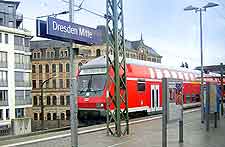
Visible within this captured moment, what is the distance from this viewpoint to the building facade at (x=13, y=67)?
2689 inches

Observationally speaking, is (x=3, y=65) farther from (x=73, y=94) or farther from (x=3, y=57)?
(x=73, y=94)

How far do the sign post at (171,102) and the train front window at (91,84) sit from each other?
29.8 feet

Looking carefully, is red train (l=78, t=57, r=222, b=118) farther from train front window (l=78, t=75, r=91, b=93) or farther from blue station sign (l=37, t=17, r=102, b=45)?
blue station sign (l=37, t=17, r=102, b=45)

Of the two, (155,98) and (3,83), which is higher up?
(3,83)

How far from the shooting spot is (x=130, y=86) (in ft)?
77.9

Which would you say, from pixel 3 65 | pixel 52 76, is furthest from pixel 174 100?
pixel 52 76

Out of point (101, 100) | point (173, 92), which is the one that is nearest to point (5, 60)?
point (101, 100)

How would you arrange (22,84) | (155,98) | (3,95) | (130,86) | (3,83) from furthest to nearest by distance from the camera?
(22,84)
(3,83)
(3,95)
(155,98)
(130,86)

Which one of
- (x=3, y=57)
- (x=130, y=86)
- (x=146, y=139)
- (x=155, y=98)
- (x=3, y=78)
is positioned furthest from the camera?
(x=3, y=57)

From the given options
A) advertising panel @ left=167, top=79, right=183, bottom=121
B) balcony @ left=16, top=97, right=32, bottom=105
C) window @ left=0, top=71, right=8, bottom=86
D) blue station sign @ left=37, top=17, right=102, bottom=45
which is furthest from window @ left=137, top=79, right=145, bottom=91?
balcony @ left=16, top=97, right=32, bottom=105

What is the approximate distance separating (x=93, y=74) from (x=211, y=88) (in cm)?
703

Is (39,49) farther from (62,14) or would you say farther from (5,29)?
(62,14)

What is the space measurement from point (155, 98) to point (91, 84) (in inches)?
241

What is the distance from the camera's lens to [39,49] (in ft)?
316
